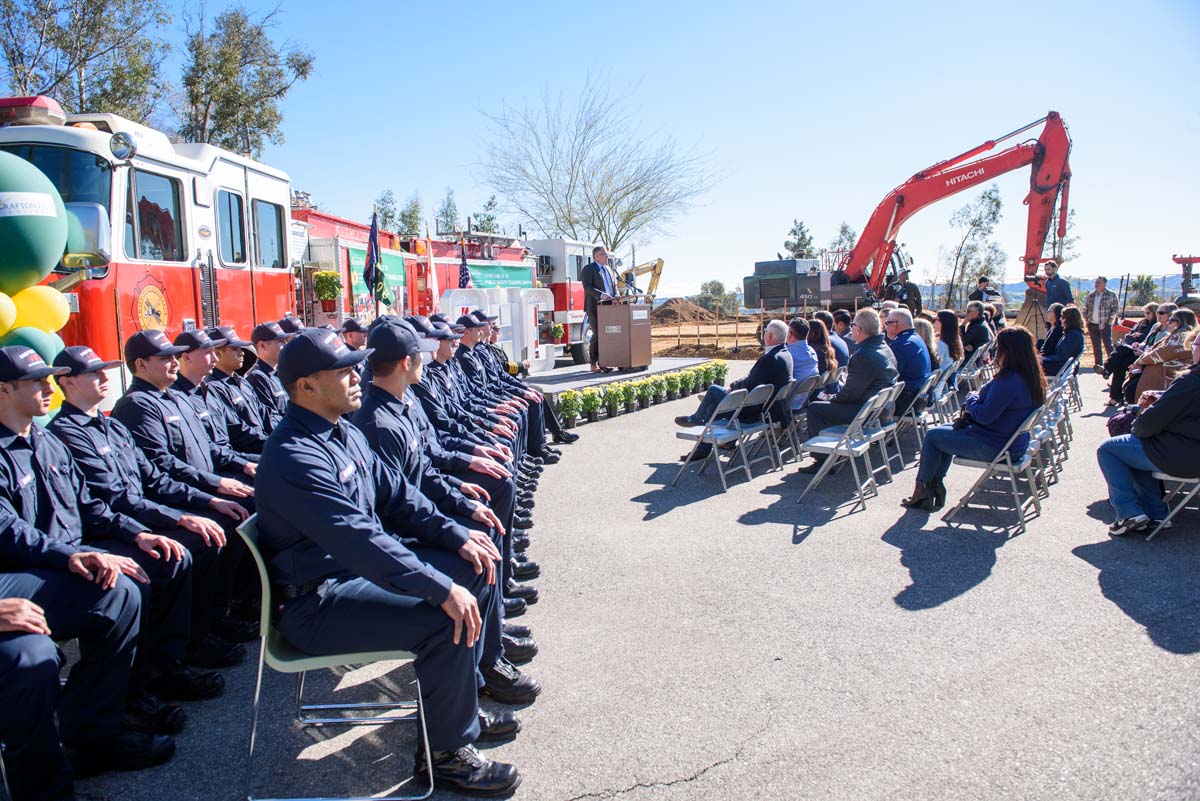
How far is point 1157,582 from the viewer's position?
4527mm

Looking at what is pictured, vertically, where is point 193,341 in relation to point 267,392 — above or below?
above

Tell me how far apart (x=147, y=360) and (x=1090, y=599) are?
5284 mm

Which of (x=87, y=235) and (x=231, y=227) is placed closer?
(x=87, y=235)

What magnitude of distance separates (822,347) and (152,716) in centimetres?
715

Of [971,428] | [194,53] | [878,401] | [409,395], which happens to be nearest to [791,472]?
[878,401]

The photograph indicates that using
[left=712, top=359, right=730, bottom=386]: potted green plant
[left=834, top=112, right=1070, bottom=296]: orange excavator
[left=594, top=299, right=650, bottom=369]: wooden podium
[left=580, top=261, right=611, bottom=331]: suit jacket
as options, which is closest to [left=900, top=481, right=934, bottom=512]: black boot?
[left=594, top=299, right=650, bottom=369]: wooden podium

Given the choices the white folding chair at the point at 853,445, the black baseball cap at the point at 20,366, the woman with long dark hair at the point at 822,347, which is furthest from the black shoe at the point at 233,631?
the woman with long dark hair at the point at 822,347

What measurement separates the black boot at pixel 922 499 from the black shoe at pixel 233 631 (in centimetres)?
485

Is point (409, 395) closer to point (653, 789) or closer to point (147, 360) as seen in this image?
point (147, 360)

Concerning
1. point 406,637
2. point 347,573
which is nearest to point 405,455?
point 347,573

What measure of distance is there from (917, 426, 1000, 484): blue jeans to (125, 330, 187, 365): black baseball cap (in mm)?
5270

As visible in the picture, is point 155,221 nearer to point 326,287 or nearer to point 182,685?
point 326,287

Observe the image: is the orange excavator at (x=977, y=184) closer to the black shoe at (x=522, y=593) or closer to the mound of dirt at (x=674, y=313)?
the mound of dirt at (x=674, y=313)

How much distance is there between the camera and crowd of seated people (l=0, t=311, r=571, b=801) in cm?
261
